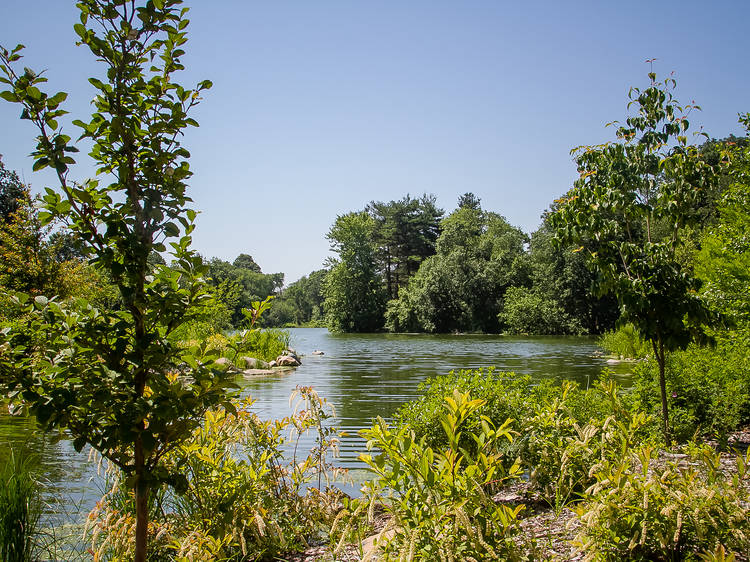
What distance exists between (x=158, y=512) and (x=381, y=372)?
14834mm

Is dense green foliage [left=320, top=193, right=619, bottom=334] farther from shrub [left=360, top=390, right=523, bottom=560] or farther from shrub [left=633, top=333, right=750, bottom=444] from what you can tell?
shrub [left=360, top=390, right=523, bottom=560]

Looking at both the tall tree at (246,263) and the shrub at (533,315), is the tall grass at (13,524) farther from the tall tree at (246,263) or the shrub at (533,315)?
the tall tree at (246,263)

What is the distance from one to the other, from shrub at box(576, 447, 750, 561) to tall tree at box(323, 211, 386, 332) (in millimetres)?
57440

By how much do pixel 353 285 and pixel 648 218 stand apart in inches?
2155

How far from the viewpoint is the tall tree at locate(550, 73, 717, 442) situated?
545 cm

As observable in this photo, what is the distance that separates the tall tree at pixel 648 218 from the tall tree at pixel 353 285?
5407cm

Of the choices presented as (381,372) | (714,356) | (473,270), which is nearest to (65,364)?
(714,356)

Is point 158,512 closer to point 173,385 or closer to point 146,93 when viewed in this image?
point 173,385

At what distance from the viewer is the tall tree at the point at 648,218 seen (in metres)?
5.45

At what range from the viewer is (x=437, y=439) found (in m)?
4.57

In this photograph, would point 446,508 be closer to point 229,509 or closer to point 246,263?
point 229,509

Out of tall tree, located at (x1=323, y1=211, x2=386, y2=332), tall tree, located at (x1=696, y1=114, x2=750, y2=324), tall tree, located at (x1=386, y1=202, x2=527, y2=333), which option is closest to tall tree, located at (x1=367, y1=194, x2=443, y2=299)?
tall tree, located at (x1=323, y1=211, x2=386, y2=332)

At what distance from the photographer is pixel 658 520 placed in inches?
96.3

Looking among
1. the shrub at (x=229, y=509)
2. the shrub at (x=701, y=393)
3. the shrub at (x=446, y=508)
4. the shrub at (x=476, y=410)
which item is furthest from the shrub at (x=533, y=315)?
the shrub at (x=446, y=508)
